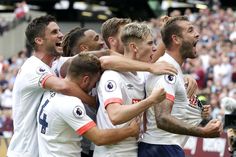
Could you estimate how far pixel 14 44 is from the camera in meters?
32.4

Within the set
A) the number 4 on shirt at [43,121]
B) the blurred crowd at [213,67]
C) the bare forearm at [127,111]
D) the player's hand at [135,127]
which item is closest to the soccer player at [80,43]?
the number 4 on shirt at [43,121]

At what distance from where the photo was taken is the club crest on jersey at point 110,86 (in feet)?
21.3

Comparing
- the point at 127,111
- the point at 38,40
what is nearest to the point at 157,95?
the point at 127,111

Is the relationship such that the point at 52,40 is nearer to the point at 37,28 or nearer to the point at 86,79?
the point at 37,28

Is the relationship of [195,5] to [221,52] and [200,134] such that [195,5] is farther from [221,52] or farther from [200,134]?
[200,134]

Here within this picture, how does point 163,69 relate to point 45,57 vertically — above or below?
above

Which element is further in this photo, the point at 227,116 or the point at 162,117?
the point at 227,116

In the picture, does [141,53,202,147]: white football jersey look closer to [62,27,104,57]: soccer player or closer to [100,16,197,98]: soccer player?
[100,16,197,98]: soccer player

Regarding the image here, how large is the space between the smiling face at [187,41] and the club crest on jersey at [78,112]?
106cm

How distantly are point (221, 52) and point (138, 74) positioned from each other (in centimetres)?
1361

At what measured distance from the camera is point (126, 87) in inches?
261

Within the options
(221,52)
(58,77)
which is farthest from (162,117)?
(221,52)

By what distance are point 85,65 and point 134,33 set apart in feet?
1.58

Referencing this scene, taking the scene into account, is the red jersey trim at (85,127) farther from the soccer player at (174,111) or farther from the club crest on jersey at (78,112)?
the soccer player at (174,111)
